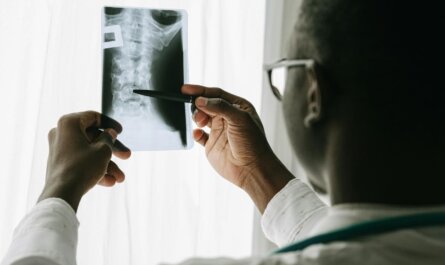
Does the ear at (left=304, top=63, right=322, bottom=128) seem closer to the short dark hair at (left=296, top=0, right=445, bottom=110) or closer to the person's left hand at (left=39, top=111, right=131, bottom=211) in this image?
the short dark hair at (left=296, top=0, right=445, bottom=110)

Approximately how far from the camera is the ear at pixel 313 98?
0.59m

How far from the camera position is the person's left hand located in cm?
83

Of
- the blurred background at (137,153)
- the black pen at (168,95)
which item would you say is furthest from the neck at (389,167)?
the black pen at (168,95)

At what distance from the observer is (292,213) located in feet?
3.27

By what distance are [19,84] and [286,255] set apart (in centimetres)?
68

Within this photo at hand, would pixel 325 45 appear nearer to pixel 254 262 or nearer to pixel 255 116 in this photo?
pixel 254 262

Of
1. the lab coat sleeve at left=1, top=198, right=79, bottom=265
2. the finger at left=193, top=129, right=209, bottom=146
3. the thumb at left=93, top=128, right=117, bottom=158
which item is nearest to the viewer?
the lab coat sleeve at left=1, top=198, right=79, bottom=265

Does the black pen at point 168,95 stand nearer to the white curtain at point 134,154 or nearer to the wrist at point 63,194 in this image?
the white curtain at point 134,154

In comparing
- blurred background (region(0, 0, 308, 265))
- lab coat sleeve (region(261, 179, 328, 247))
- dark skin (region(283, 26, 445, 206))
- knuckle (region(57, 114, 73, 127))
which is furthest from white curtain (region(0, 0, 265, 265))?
dark skin (region(283, 26, 445, 206))

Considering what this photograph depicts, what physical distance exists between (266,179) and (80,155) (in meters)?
0.40

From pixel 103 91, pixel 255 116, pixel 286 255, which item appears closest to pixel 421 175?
pixel 286 255

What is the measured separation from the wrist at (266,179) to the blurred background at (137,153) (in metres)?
0.15

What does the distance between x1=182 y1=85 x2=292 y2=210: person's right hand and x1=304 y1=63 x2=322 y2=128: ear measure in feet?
1.26

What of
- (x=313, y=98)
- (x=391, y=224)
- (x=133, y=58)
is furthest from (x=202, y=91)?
(x=391, y=224)
